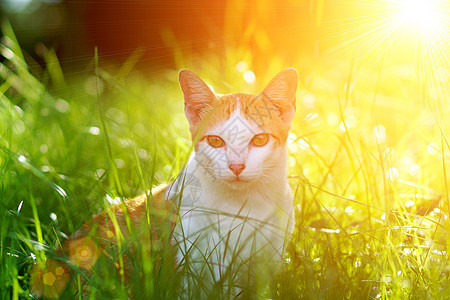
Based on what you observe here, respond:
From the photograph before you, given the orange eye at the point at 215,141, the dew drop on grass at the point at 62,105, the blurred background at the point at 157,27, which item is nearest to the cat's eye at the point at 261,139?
the orange eye at the point at 215,141

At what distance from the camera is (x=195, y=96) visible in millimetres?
1701

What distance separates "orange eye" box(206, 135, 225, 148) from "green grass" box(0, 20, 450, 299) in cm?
17

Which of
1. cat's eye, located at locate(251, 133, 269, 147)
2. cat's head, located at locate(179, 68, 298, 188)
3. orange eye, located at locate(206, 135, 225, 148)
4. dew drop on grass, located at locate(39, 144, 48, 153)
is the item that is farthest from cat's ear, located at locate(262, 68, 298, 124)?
dew drop on grass, located at locate(39, 144, 48, 153)

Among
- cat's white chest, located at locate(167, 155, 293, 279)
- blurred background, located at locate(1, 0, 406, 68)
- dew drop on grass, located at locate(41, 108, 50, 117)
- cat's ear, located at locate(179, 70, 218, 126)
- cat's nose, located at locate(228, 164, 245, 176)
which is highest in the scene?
blurred background, located at locate(1, 0, 406, 68)

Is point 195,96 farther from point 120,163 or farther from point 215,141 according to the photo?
point 120,163

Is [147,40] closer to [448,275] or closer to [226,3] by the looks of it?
[226,3]

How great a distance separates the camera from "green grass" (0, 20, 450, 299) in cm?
113

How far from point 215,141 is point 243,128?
12 centimetres

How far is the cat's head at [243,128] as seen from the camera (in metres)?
1.55

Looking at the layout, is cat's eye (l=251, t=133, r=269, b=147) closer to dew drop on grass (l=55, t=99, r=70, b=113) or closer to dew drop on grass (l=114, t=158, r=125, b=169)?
dew drop on grass (l=114, t=158, r=125, b=169)

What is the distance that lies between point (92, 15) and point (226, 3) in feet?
5.61

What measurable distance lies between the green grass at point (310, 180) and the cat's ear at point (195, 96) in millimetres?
178

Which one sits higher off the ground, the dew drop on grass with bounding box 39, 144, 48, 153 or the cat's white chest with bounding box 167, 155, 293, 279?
the dew drop on grass with bounding box 39, 144, 48, 153

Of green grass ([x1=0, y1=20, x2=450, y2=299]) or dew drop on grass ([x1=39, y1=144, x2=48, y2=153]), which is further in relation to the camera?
dew drop on grass ([x1=39, y1=144, x2=48, y2=153])
